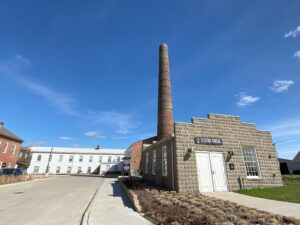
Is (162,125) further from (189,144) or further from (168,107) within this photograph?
(189,144)

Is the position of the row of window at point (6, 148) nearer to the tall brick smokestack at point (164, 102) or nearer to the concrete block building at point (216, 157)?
the tall brick smokestack at point (164, 102)

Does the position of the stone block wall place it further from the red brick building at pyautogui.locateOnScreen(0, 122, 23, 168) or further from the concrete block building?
the red brick building at pyautogui.locateOnScreen(0, 122, 23, 168)

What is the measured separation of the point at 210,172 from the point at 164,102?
45.4ft

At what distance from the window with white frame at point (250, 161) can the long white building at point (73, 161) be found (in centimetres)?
4024

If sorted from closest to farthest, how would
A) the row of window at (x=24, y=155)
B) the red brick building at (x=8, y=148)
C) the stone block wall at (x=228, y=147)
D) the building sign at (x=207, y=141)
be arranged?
1. the stone block wall at (x=228, y=147)
2. the building sign at (x=207, y=141)
3. the red brick building at (x=8, y=148)
4. the row of window at (x=24, y=155)

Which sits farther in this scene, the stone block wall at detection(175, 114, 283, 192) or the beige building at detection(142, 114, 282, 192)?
the beige building at detection(142, 114, 282, 192)

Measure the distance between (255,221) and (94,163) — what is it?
51.6 metres

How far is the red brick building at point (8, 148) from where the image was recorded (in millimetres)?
32469

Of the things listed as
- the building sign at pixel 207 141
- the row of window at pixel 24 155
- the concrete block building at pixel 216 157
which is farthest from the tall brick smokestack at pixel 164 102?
the row of window at pixel 24 155

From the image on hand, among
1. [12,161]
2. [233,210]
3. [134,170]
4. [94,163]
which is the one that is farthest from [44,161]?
[233,210]

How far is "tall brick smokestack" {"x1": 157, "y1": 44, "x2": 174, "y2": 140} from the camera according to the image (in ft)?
80.8

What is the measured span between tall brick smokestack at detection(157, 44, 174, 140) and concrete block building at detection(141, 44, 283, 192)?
8.70 metres

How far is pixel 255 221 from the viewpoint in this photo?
5711 millimetres

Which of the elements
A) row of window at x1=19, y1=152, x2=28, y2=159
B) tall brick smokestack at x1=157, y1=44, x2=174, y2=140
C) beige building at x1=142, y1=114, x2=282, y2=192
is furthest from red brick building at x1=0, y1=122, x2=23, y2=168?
beige building at x1=142, y1=114, x2=282, y2=192
